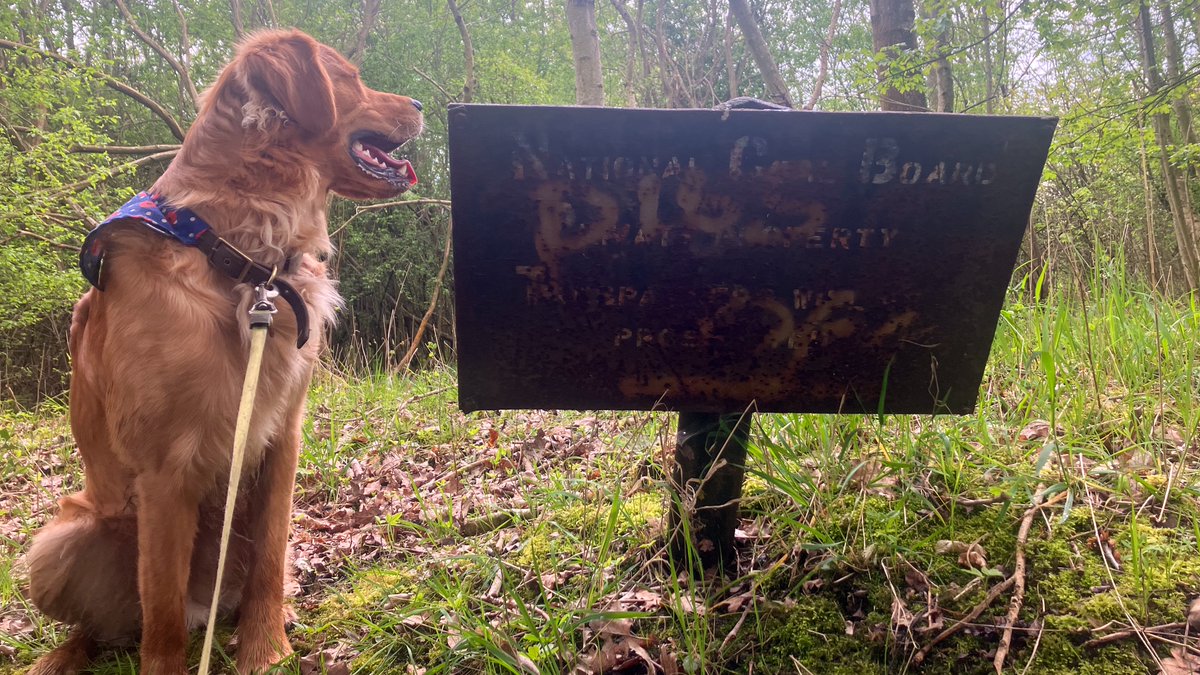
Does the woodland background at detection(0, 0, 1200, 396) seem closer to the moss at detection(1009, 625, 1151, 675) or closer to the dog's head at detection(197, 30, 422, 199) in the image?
the moss at detection(1009, 625, 1151, 675)

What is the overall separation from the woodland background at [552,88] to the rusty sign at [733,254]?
4.24 ft

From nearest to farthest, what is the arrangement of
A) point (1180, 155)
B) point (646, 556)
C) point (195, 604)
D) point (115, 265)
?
point (115, 265)
point (646, 556)
point (195, 604)
point (1180, 155)

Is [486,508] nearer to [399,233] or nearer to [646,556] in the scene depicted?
[646,556]

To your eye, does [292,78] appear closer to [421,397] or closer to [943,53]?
[421,397]

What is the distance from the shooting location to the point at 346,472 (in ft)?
11.4

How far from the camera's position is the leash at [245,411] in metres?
1.22

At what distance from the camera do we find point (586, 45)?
5012 mm

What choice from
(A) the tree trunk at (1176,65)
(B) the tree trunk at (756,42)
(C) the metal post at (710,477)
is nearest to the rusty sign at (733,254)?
(C) the metal post at (710,477)

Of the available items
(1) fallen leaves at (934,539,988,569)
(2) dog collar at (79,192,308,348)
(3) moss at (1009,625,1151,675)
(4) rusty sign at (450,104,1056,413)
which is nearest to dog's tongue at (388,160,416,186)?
(2) dog collar at (79,192,308,348)

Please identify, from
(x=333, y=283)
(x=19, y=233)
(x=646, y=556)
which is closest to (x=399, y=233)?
(x=19, y=233)

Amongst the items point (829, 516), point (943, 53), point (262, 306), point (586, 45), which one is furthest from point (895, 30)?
point (262, 306)

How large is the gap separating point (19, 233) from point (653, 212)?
9.34m

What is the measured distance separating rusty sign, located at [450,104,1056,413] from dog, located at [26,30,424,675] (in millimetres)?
815

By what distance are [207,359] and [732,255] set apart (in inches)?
58.2
